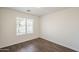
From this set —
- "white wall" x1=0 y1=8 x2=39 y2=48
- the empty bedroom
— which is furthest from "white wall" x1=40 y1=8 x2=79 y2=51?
"white wall" x1=0 y1=8 x2=39 y2=48

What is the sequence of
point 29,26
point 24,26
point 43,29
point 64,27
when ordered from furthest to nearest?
point 43,29
point 29,26
point 24,26
point 64,27

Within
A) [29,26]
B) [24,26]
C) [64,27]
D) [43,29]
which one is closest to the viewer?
[64,27]

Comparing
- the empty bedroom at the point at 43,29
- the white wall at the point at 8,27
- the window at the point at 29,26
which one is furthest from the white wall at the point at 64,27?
the white wall at the point at 8,27

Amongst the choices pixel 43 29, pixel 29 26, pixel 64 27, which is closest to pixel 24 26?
pixel 29 26

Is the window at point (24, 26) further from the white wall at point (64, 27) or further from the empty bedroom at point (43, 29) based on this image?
the white wall at point (64, 27)

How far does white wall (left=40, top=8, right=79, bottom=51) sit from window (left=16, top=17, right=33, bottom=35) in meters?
1.07

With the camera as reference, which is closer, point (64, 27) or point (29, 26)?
point (64, 27)

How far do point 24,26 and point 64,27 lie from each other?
235 centimetres

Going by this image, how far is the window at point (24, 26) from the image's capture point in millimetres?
3897

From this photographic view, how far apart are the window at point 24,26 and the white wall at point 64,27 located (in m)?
1.07

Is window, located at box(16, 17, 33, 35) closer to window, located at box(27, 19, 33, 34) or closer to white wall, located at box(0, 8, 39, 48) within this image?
window, located at box(27, 19, 33, 34)

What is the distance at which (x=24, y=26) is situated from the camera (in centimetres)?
429

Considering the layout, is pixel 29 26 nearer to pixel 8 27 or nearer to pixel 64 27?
pixel 8 27
